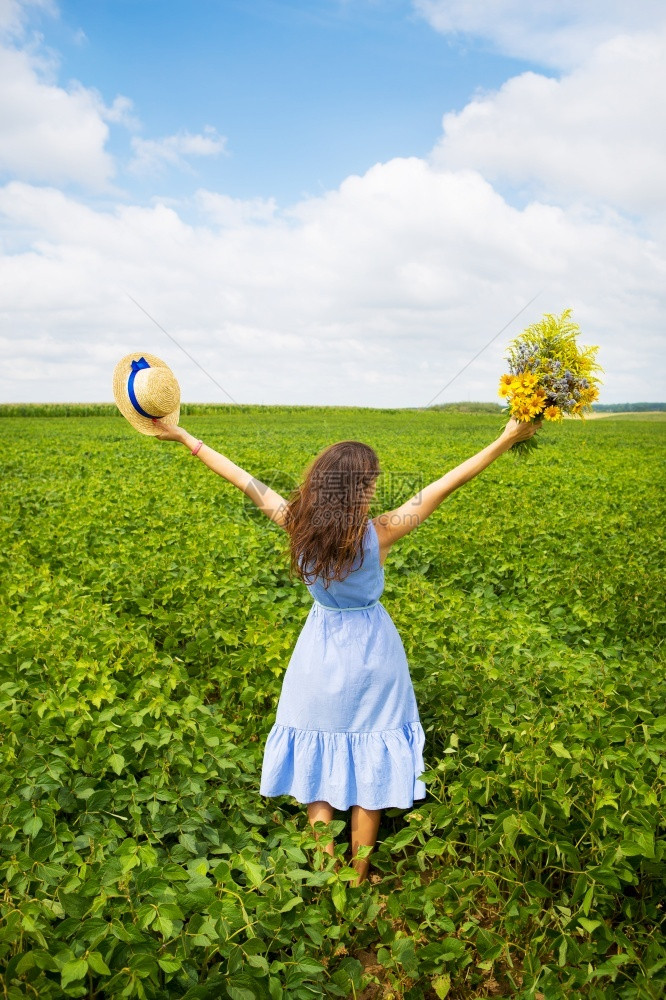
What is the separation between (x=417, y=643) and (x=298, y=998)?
2173mm

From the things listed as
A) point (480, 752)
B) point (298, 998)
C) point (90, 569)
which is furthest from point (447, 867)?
point (90, 569)

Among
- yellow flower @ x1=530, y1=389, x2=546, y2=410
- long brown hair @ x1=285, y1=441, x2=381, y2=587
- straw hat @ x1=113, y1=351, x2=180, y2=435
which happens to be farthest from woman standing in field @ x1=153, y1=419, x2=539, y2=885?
straw hat @ x1=113, y1=351, x2=180, y2=435

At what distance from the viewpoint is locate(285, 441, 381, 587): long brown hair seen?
2.61 m

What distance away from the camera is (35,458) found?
14312mm

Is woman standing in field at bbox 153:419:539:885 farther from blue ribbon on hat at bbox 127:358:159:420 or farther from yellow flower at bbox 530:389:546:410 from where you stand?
blue ribbon on hat at bbox 127:358:159:420

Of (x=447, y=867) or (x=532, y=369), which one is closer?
(x=447, y=867)

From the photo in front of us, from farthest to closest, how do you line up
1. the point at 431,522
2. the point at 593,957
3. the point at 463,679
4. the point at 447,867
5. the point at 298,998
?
the point at 431,522 < the point at 463,679 < the point at 447,867 < the point at 593,957 < the point at 298,998

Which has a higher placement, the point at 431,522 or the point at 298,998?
the point at 431,522

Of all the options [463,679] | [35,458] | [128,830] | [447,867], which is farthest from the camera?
[35,458]

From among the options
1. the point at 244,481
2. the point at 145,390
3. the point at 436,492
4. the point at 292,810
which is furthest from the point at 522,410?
the point at 292,810

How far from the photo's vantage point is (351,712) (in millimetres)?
2715

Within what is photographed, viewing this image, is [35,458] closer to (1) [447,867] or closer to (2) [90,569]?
(2) [90,569]

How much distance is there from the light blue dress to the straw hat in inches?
37.9

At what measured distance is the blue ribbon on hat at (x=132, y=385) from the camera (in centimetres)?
294
